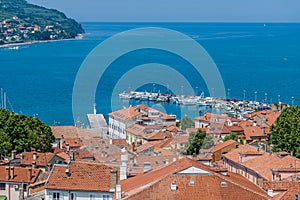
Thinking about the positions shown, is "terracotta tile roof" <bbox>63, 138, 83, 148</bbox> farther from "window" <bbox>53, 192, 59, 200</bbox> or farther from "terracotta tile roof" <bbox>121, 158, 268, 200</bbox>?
"terracotta tile roof" <bbox>121, 158, 268, 200</bbox>

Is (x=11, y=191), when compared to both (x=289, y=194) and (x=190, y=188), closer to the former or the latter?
(x=190, y=188)

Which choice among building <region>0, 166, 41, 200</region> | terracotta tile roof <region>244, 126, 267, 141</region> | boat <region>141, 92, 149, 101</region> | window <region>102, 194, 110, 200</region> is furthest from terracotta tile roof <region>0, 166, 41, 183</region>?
boat <region>141, 92, 149, 101</region>

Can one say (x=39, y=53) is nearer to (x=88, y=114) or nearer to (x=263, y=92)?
(x=263, y=92)

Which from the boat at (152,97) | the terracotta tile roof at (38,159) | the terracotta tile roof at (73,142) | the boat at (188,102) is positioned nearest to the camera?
the terracotta tile roof at (38,159)

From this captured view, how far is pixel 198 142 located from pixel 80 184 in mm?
13524

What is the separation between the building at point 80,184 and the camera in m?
15.8

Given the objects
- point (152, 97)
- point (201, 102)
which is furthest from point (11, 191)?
point (152, 97)

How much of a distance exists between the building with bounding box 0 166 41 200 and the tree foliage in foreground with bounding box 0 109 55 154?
5081 mm

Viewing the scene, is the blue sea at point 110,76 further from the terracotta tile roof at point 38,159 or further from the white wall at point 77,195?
the white wall at point 77,195

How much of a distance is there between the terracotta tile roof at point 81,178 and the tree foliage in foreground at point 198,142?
10875 millimetres

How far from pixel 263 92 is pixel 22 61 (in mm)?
55425

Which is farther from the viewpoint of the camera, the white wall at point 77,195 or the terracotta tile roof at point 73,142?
the terracotta tile roof at point 73,142

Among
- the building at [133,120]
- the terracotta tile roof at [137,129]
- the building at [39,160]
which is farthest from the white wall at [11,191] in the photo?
the building at [133,120]

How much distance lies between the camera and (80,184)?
52.6 feet
